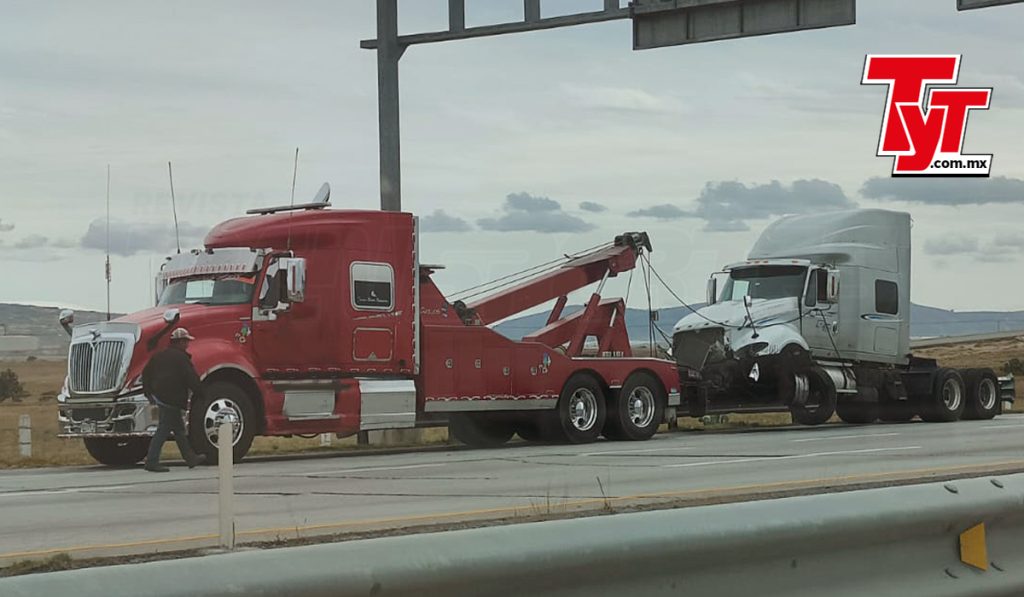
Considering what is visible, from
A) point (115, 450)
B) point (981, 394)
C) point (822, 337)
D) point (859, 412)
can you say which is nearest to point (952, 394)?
point (981, 394)

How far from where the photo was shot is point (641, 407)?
2383 centimetres

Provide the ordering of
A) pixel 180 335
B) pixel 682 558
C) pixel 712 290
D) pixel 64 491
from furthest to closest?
pixel 712 290, pixel 180 335, pixel 64 491, pixel 682 558

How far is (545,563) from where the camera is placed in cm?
453

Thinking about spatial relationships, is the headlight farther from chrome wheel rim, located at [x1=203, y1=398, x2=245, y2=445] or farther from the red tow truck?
chrome wheel rim, located at [x1=203, y1=398, x2=245, y2=445]

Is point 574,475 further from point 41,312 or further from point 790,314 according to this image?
point 790,314

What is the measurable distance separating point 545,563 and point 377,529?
19.1ft

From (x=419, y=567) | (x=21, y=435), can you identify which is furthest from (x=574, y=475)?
(x=419, y=567)

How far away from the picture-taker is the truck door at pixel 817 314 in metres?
28.1

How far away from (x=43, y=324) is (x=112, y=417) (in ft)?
4.91

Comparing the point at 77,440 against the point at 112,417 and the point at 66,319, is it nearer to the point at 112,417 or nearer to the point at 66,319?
the point at 66,319

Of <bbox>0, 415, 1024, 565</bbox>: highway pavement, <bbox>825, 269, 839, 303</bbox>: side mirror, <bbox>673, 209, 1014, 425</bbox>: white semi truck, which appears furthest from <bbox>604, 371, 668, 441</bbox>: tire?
<bbox>825, 269, 839, 303</bbox>: side mirror

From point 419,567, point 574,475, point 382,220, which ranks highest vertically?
point 382,220

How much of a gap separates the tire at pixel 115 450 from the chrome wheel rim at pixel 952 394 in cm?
1719

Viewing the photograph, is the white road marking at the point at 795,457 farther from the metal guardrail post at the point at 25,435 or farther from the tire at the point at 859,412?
the metal guardrail post at the point at 25,435
